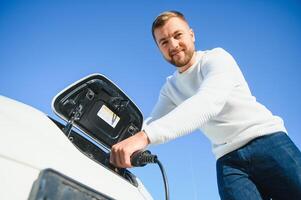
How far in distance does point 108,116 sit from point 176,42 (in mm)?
878

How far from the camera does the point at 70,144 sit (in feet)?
4.23

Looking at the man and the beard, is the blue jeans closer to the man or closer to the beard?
the man

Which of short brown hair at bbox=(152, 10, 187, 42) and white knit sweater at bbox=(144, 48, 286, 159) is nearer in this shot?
white knit sweater at bbox=(144, 48, 286, 159)

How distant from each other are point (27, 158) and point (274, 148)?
1612 millimetres

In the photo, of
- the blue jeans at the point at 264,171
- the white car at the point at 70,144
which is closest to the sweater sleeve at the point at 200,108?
the white car at the point at 70,144

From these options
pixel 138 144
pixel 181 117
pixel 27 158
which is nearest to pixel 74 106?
pixel 138 144

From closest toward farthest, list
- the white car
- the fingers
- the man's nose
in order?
the white car
the fingers
the man's nose

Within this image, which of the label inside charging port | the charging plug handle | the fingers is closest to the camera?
the fingers

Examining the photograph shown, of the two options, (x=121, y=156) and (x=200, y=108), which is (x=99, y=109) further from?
(x=200, y=108)

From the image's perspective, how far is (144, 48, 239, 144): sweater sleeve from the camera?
4.79 ft

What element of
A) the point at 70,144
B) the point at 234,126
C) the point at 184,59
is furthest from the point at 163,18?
the point at 70,144

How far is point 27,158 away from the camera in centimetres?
97

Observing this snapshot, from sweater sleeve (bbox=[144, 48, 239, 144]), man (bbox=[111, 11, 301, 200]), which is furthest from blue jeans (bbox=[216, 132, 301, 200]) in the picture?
sweater sleeve (bbox=[144, 48, 239, 144])

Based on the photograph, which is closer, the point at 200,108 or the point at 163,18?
the point at 200,108
